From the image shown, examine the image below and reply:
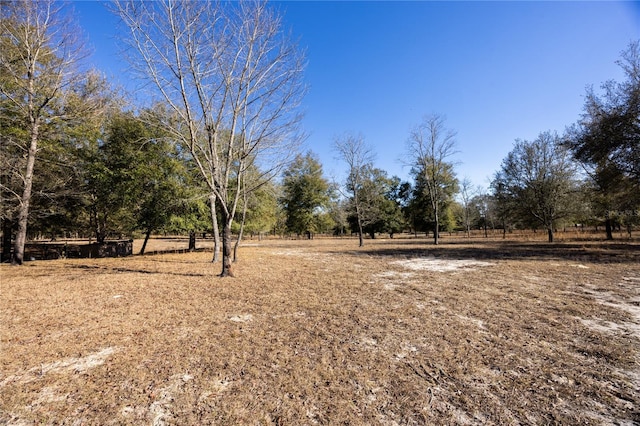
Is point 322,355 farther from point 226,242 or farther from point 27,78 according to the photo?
point 27,78

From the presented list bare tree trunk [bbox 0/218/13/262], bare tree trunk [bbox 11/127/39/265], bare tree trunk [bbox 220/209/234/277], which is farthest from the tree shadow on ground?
bare tree trunk [bbox 0/218/13/262]

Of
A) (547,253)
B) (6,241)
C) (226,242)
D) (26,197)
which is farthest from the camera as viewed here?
(6,241)

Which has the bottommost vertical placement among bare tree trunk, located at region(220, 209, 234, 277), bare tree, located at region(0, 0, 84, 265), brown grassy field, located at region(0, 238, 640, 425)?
brown grassy field, located at region(0, 238, 640, 425)

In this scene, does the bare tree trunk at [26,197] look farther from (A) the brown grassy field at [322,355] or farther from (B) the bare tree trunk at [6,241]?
(A) the brown grassy field at [322,355]

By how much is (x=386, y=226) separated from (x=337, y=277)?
36267mm

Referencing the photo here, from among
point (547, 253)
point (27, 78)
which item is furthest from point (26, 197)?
point (547, 253)

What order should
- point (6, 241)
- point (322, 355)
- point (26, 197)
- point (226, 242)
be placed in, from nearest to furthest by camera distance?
point (322, 355) → point (226, 242) → point (26, 197) → point (6, 241)

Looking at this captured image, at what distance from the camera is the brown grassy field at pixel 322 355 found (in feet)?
7.87

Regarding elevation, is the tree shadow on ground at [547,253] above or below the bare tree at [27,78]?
below

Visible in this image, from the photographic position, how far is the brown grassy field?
2398 mm

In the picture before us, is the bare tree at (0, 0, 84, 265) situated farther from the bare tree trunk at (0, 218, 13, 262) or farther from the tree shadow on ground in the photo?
the tree shadow on ground

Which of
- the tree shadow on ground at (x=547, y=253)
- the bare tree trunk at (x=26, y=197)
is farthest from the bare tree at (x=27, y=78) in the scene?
the tree shadow on ground at (x=547, y=253)

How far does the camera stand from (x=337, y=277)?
8.61 m

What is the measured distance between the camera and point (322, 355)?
3.44 m
